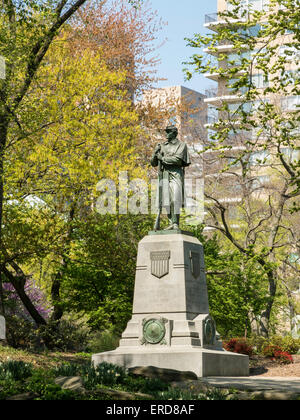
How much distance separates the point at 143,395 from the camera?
33.4ft

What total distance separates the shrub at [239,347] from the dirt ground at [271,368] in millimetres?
306

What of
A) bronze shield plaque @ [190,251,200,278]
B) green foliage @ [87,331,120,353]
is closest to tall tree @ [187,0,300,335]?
bronze shield plaque @ [190,251,200,278]

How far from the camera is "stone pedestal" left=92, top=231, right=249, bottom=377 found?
15.3 m

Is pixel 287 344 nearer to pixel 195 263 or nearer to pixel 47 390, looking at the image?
pixel 195 263

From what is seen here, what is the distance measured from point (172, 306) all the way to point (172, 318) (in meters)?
0.29

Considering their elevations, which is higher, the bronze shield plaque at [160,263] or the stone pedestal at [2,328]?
the bronze shield plaque at [160,263]

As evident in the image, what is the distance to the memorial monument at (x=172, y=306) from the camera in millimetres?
15367

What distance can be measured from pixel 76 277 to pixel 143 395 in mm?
15229

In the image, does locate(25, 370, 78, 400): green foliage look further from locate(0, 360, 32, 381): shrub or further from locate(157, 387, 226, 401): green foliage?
locate(157, 387, 226, 401): green foliage

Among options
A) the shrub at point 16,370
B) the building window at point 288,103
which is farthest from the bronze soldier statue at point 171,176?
the building window at point 288,103

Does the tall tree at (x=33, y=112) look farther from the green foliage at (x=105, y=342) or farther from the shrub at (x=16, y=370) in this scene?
the shrub at (x=16, y=370)

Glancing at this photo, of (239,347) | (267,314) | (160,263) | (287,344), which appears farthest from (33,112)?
(267,314)
